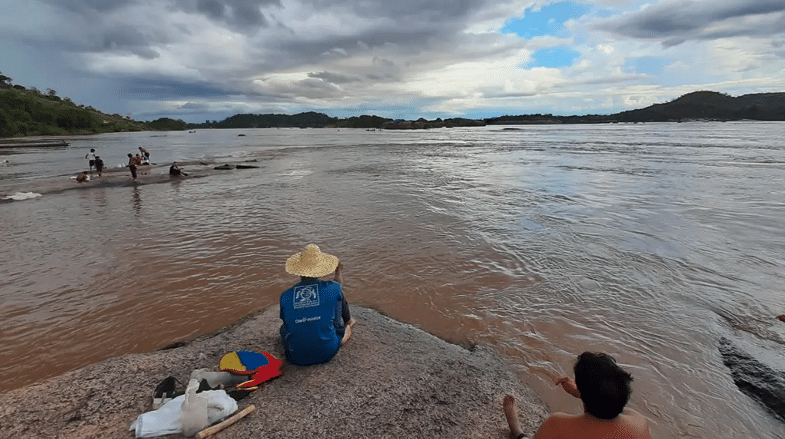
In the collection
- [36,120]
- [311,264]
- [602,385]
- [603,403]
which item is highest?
[36,120]

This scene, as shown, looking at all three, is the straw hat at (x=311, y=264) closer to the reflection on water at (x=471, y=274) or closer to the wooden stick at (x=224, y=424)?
the wooden stick at (x=224, y=424)

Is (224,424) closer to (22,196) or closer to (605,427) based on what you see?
(605,427)

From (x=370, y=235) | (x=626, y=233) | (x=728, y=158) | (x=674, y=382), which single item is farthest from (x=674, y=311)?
(x=728, y=158)

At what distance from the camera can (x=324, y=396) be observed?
423cm

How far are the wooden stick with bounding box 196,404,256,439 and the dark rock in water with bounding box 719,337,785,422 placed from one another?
6.14m

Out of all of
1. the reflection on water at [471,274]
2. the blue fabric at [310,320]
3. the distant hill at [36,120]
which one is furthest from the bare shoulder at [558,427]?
the distant hill at [36,120]

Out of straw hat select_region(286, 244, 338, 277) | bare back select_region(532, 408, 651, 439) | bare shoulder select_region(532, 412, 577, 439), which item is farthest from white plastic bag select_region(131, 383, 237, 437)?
bare back select_region(532, 408, 651, 439)

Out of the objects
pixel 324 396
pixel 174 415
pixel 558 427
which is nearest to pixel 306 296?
pixel 324 396

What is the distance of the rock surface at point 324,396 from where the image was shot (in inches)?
148

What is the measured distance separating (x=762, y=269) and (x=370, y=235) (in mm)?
9934

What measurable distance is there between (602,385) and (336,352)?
3.25 meters

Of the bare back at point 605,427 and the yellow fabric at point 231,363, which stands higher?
the bare back at point 605,427

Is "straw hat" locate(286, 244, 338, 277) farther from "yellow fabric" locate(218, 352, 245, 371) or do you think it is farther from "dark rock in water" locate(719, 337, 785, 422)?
"dark rock in water" locate(719, 337, 785, 422)

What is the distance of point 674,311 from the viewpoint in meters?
7.14
